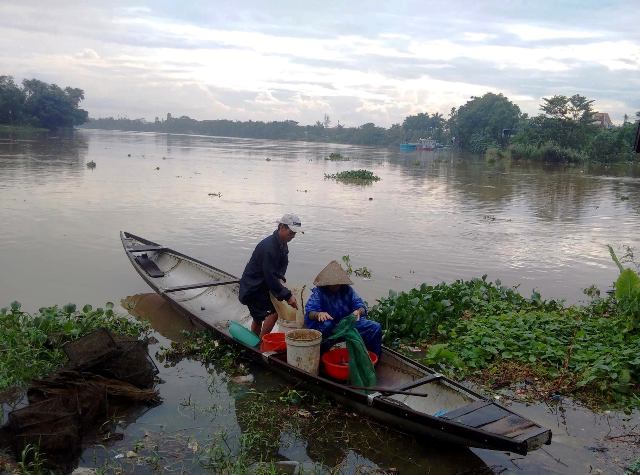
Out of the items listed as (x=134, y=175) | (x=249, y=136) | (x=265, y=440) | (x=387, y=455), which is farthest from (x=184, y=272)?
(x=249, y=136)

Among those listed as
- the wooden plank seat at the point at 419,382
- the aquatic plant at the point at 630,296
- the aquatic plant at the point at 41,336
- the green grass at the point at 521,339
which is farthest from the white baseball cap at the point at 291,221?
the aquatic plant at the point at 630,296

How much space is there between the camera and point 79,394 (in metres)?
4.67

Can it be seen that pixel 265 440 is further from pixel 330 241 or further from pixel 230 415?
pixel 330 241

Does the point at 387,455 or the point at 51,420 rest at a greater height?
the point at 51,420

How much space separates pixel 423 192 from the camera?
24.5 metres

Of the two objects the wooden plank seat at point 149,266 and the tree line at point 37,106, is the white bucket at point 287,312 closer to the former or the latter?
the wooden plank seat at point 149,266

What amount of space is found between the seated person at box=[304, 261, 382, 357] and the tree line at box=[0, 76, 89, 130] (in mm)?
66668

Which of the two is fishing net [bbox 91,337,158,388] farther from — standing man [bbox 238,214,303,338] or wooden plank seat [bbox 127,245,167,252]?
wooden plank seat [bbox 127,245,167,252]

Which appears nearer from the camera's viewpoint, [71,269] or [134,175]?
[71,269]

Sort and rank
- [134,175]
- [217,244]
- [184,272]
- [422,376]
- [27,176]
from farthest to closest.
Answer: [134,175] < [27,176] < [217,244] < [184,272] < [422,376]

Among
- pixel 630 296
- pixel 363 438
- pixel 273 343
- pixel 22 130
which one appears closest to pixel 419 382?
pixel 363 438

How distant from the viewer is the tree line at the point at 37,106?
62.8 metres

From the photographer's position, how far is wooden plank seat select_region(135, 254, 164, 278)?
31.0 ft

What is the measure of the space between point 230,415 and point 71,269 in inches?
244
